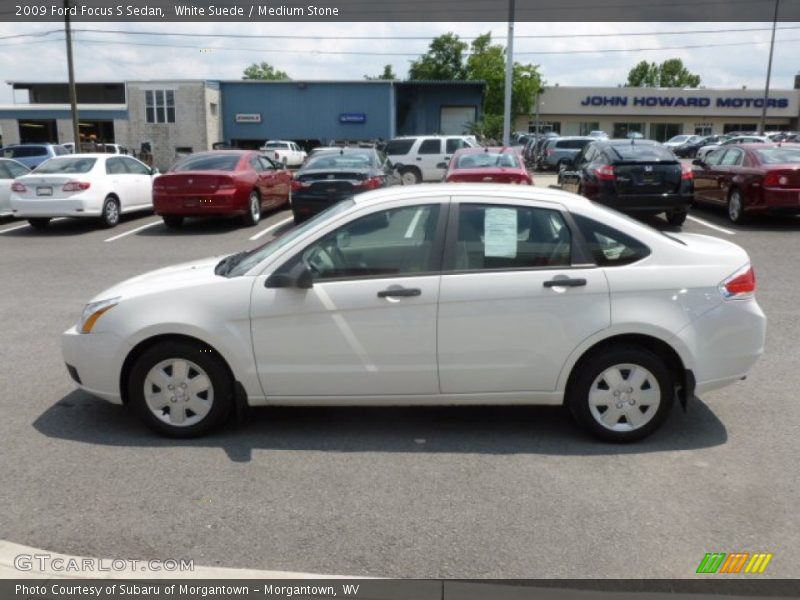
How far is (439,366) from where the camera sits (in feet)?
15.8

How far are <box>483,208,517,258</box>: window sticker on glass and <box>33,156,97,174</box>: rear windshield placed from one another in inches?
524

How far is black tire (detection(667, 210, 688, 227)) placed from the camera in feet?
48.0

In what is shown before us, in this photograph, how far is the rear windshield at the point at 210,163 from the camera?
51.9 ft

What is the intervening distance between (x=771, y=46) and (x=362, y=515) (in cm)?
5658

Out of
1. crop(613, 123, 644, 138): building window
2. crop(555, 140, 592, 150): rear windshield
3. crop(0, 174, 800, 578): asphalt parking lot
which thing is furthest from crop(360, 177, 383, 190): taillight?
crop(613, 123, 644, 138): building window

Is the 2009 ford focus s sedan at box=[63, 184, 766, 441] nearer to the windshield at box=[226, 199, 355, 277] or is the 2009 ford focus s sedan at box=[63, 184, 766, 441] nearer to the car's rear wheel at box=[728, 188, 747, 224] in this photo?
the windshield at box=[226, 199, 355, 277]

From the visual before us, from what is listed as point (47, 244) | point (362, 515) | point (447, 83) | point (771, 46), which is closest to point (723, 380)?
point (362, 515)

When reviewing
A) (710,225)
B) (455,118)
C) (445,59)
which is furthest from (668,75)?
(710,225)

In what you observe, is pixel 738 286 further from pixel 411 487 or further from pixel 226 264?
pixel 226 264

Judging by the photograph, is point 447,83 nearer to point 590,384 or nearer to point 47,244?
point 47,244

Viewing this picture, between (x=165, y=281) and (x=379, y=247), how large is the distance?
145 cm

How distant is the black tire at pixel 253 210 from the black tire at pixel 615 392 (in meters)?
12.1

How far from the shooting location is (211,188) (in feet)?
50.0

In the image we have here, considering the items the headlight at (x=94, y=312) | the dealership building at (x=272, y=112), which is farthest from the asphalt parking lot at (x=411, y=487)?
the dealership building at (x=272, y=112)
